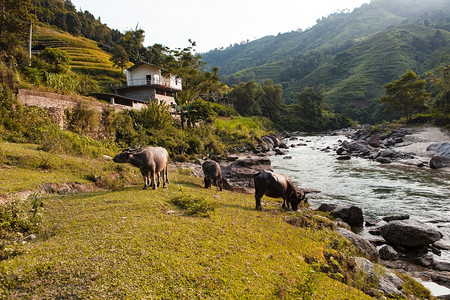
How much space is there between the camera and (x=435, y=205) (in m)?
14.7

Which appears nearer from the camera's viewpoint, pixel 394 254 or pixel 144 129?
pixel 394 254

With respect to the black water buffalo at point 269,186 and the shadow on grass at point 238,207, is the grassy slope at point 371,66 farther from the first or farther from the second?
the shadow on grass at point 238,207

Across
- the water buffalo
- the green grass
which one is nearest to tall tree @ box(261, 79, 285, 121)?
the green grass

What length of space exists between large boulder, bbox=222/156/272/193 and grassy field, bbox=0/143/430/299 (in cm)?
659

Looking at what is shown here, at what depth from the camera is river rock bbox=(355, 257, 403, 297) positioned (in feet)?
19.2

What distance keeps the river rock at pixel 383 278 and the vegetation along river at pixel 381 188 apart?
517 centimetres

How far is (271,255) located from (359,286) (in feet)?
7.28

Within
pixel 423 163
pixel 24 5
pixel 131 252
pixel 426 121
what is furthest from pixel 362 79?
pixel 131 252

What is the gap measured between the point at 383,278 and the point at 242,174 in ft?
37.5

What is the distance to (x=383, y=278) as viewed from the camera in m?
6.34

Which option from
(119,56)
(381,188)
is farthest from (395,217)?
(119,56)

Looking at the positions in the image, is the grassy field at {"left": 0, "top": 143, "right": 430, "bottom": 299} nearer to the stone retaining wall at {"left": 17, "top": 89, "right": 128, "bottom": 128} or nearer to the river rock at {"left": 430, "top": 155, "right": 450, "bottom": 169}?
the stone retaining wall at {"left": 17, "top": 89, "right": 128, "bottom": 128}

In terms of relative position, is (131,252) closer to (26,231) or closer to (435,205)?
(26,231)

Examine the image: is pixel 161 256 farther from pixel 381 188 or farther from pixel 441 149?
pixel 441 149
